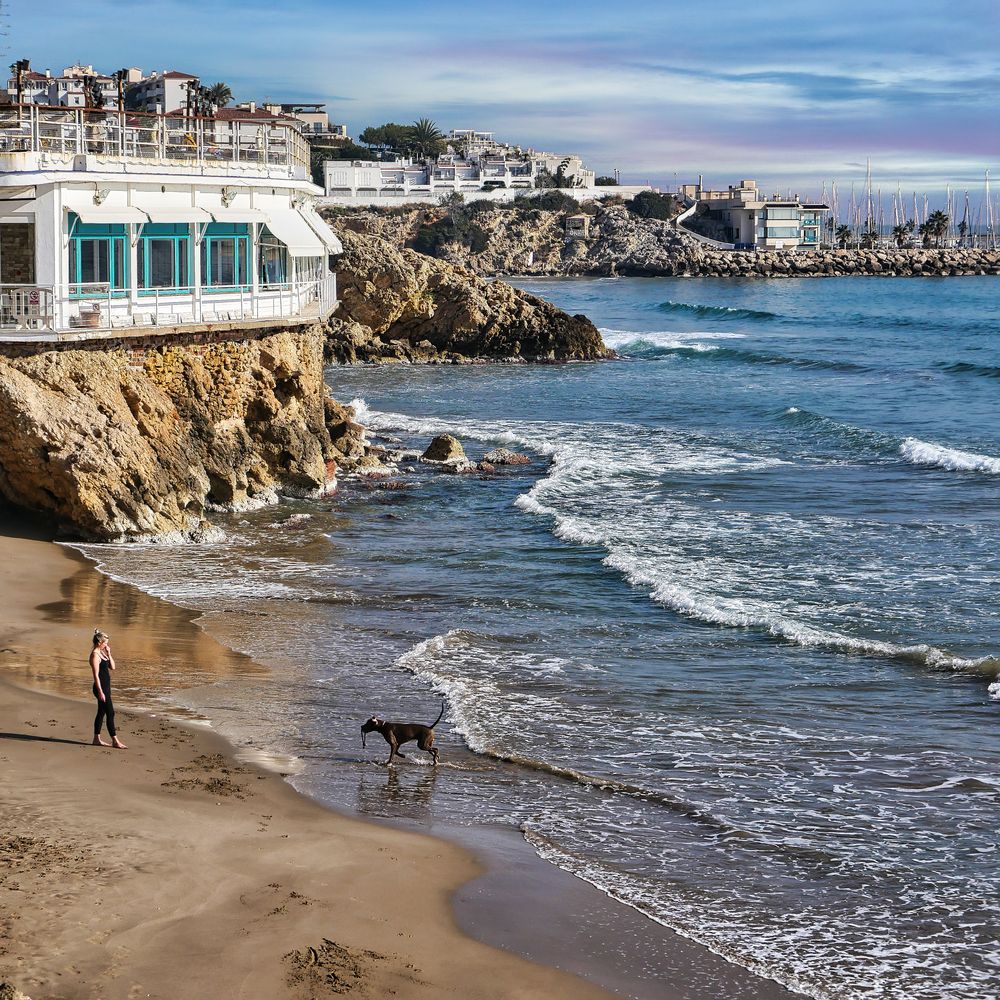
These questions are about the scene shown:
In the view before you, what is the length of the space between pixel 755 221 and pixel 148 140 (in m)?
136

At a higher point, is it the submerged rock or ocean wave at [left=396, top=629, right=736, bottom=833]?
the submerged rock

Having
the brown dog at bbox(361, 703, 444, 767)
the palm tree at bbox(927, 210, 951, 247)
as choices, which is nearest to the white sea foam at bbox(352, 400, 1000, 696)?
the brown dog at bbox(361, 703, 444, 767)

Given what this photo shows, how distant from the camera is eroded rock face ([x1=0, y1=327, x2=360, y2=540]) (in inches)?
857

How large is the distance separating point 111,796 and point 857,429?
29.8 m

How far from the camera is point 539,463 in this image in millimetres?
33562

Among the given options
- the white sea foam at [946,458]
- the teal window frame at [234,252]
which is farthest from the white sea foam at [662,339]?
the teal window frame at [234,252]

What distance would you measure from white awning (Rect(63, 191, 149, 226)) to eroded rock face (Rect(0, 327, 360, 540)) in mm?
2431

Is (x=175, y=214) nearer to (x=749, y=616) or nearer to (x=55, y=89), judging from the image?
(x=749, y=616)

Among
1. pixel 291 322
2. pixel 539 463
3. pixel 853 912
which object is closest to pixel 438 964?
pixel 853 912

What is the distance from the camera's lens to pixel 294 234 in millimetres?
29328

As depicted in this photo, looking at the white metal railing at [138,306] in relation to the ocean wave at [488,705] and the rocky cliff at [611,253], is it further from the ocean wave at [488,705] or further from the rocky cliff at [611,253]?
the rocky cliff at [611,253]

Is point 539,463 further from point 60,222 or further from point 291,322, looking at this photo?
point 60,222

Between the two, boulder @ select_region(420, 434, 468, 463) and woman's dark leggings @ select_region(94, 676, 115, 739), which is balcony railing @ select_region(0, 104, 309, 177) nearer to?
boulder @ select_region(420, 434, 468, 463)

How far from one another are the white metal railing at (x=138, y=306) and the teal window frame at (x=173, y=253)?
68 mm
